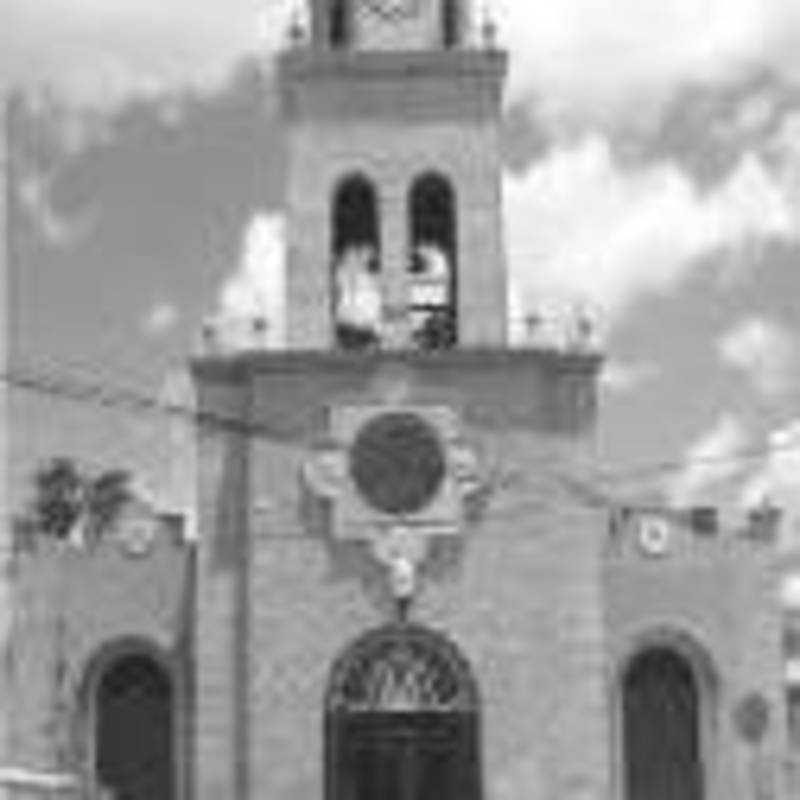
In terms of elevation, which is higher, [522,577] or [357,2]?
[357,2]

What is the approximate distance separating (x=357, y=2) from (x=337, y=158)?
246cm

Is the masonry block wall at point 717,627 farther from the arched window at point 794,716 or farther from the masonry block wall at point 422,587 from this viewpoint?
the arched window at point 794,716

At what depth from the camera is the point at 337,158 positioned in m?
37.0

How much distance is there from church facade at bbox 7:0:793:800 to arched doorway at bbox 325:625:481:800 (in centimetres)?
4

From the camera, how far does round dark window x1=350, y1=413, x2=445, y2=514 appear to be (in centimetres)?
3569

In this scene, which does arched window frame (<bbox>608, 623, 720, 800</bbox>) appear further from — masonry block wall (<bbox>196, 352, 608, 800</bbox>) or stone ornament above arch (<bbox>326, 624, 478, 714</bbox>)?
stone ornament above arch (<bbox>326, 624, 478, 714</bbox>)

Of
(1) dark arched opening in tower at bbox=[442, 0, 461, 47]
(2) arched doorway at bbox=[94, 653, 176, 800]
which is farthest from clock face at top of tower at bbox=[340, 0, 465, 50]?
(2) arched doorway at bbox=[94, 653, 176, 800]

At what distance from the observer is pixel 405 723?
116 ft

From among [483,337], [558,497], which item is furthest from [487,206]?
A: [558,497]

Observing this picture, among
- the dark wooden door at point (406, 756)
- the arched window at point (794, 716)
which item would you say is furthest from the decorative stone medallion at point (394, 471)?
the arched window at point (794, 716)

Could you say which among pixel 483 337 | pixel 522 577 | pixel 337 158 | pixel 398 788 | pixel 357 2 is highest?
pixel 357 2

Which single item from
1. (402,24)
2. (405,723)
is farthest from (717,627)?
(402,24)

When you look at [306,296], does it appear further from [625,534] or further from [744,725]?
[744,725]

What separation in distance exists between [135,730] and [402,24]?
11650 millimetres
